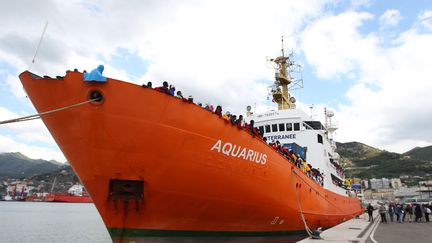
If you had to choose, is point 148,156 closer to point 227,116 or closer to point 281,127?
point 227,116

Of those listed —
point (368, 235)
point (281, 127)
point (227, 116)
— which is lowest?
point (368, 235)

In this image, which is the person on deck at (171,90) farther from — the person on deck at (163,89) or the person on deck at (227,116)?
the person on deck at (227,116)

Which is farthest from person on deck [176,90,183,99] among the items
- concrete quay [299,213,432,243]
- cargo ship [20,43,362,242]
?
concrete quay [299,213,432,243]

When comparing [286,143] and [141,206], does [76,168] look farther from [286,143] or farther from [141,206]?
[286,143]

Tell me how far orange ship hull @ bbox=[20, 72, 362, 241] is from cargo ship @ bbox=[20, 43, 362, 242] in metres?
0.02

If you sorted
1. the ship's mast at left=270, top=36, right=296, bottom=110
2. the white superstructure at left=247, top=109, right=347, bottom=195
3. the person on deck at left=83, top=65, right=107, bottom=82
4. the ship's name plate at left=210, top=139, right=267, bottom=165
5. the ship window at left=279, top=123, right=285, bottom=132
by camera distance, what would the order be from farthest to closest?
the ship's mast at left=270, top=36, right=296, bottom=110, the ship window at left=279, top=123, right=285, bottom=132, the white superstructure at left=247, top=109, right=347, bottom=195, the ship's name plate at left=210, top=139, right=267, bottom=165, the person on deck at left=83, top=65, right=107, bottom=82

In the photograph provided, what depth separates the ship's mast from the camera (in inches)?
922

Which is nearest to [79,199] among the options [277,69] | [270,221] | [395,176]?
[277,69]

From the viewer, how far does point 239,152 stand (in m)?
9.16

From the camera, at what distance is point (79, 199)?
11525cm

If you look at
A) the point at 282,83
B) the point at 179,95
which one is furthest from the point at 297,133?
the point at 179,95

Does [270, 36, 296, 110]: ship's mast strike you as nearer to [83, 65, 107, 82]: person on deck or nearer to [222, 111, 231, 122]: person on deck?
[222, 111, 231, 122]: person on deck

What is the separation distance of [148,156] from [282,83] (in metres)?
18.2

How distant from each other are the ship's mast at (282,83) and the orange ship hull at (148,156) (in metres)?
14.6
